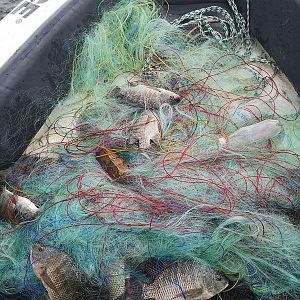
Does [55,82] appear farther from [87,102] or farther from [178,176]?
[178,176]

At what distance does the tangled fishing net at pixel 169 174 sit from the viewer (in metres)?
2.39

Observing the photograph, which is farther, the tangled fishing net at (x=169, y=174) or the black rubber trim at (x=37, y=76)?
the black rubber trim at (x=37, y=76)

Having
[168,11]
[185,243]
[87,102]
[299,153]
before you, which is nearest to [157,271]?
[185,243]

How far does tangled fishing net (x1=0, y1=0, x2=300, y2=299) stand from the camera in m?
2.39

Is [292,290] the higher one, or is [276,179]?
[276,179]

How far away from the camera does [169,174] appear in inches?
105

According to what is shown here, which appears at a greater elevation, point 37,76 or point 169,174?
point 37,76

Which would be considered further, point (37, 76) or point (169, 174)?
point (37, 76)

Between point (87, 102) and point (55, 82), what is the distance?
291 mm

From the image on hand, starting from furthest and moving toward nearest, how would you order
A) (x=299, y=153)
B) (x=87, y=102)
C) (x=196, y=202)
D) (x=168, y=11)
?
(x=168, y=11)
(x=87, y=102)
(x=299, y=153)
(x=196, y=202)

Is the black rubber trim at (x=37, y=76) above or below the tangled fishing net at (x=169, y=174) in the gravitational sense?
above

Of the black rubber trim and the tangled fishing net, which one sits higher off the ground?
the black rubber trim

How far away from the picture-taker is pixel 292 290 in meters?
2.38

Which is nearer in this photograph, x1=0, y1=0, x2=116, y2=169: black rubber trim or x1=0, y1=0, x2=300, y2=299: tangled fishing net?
x1=0, y1=0, x2=300, y2=299: tangled fishing net
